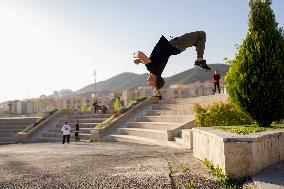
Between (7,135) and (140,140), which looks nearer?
(140,140)

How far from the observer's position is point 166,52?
6223 mm

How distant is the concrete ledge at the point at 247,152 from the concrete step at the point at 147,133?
988 cm

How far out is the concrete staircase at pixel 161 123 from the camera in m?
16.8

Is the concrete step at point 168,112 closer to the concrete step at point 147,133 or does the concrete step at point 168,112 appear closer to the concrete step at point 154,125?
the concrete step at point 154,125

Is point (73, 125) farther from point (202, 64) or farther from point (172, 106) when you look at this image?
point (202, 64)

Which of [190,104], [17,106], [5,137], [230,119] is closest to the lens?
[230,119]

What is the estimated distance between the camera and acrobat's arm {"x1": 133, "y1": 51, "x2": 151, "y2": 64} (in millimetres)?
6020

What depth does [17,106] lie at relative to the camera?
330ft

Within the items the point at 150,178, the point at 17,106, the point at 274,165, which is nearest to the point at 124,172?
the point at 150,178

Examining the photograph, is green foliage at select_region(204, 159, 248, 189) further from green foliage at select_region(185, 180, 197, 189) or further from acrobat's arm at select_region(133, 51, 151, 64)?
acrobat's arm at select_region(133, 51, 151, 64)

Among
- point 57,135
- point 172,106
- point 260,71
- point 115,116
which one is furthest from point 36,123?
point 260,71

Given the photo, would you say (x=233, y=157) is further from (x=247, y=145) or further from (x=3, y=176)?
(x=3, y=176)

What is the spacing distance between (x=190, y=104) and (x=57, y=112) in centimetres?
1449

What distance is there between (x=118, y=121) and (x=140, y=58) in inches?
733
